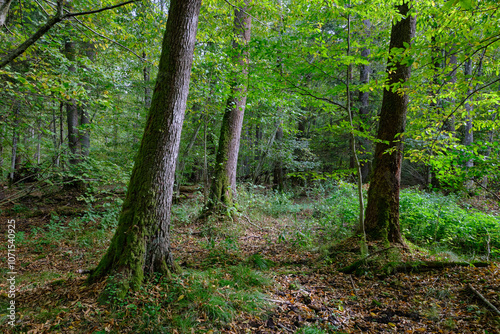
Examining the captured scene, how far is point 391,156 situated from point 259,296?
3.63 meters

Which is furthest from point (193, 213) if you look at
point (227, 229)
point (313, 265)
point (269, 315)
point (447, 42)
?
point (447, 42)

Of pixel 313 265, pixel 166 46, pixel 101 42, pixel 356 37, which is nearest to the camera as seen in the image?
pixel 166 46

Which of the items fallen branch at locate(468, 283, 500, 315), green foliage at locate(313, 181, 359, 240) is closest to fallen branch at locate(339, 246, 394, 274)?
fallen branch at locate(468, 283, 500, 315)

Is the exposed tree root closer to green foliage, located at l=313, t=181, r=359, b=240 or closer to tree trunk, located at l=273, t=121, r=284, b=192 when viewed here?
green foliage, located at l=313, t=181, r=359, b=240

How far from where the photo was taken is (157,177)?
3.35 metres

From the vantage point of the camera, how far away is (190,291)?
317cm

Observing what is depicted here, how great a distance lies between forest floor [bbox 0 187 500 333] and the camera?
2734 millimetres

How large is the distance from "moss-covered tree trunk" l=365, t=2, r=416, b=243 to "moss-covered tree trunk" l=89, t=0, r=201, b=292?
388 cm

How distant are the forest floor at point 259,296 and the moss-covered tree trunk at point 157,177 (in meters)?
0.30

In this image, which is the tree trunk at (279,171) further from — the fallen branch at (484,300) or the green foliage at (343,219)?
the fallen branch at (484,300)

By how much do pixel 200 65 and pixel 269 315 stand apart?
19.1 ft

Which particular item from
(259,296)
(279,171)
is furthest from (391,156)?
(279,171)

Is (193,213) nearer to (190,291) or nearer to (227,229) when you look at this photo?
(227,229)

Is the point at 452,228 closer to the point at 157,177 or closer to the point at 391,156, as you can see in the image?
the point at 391,156
